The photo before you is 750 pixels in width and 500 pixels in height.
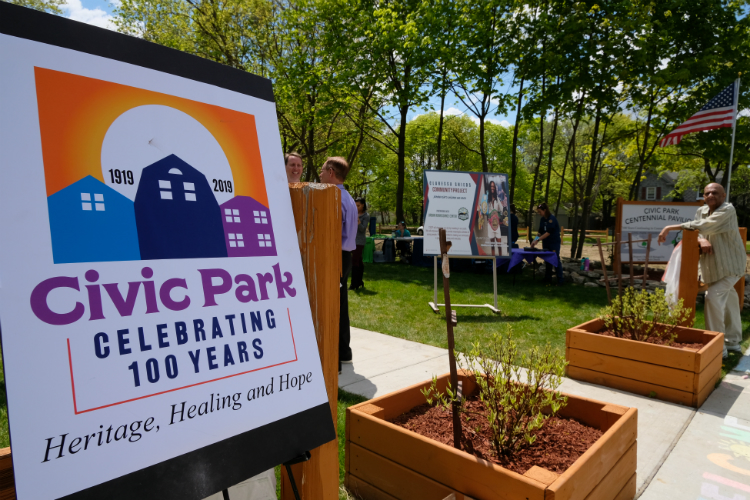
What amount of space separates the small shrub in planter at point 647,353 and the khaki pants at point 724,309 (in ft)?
2.46

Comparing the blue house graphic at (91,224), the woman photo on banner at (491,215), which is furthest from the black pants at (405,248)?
the blue house graphic at (91,224)

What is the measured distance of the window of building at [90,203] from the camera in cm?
112

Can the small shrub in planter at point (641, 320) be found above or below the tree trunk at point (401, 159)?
below

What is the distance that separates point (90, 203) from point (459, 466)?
171 cm

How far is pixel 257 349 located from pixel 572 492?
4.50 feet

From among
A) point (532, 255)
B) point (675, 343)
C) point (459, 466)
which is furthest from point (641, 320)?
point (532, 255)

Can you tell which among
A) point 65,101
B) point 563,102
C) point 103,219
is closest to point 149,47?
point 65,101

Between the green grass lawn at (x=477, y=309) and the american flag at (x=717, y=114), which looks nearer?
the green grass lawn at (x=477, y=309)

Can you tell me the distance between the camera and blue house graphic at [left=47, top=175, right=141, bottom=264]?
1070 mm

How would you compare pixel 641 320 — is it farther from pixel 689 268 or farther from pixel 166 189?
pixel 166 189

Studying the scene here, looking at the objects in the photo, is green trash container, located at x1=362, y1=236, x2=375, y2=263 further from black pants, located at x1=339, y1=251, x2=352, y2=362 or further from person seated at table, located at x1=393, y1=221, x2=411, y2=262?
black pants, located at x1=339, y1=251, x2=352, y2=362

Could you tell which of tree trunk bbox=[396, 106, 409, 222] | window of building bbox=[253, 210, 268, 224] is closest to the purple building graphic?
window of building bbox=[253, 210, 268, 224]

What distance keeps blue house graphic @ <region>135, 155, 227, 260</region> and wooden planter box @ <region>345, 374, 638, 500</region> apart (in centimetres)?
135

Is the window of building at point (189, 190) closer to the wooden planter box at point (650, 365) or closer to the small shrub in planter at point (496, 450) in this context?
the small shrub in planter at point (496, 450)
